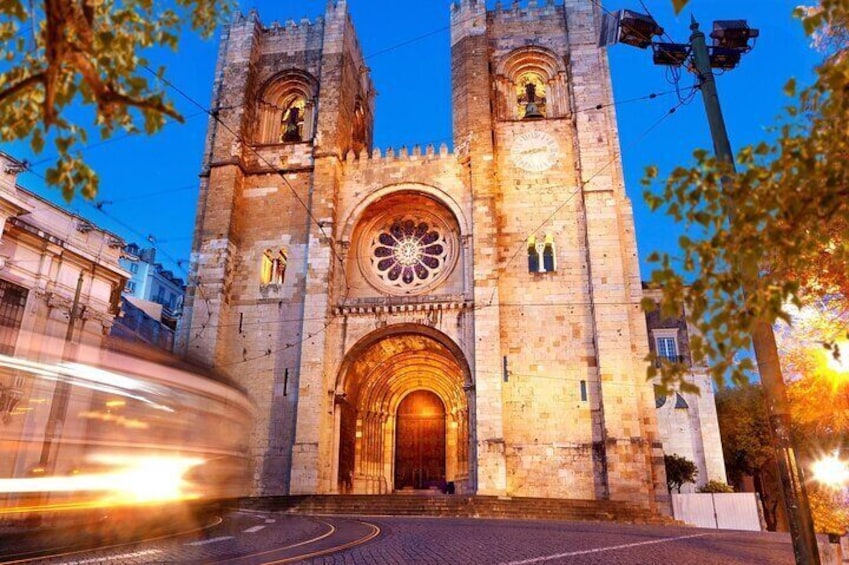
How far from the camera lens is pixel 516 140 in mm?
21391

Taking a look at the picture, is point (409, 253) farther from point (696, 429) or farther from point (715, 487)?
point (715, 487)

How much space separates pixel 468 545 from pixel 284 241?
15391 mm

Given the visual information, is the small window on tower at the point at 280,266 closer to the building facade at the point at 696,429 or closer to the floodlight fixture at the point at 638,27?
the building facade at the point at 696,429

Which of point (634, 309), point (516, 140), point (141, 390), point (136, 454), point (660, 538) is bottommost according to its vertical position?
point (660, 538)

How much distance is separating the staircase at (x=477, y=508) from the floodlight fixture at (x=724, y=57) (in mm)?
11714

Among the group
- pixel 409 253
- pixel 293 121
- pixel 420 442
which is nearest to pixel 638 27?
pixel 409 253

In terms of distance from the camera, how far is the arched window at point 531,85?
72.1 ft

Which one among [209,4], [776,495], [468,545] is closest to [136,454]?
[468,545]

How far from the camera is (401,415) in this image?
23031 millimetres

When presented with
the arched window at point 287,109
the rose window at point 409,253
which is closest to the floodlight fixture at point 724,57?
the rose window at point 409,253

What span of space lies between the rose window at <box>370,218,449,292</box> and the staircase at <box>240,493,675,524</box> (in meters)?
7.52

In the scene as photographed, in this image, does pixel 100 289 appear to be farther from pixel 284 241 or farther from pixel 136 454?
pixel 136 454

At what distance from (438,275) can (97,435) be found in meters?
15.2

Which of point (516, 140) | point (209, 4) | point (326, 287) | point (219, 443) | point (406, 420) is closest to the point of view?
point (209, 4)
